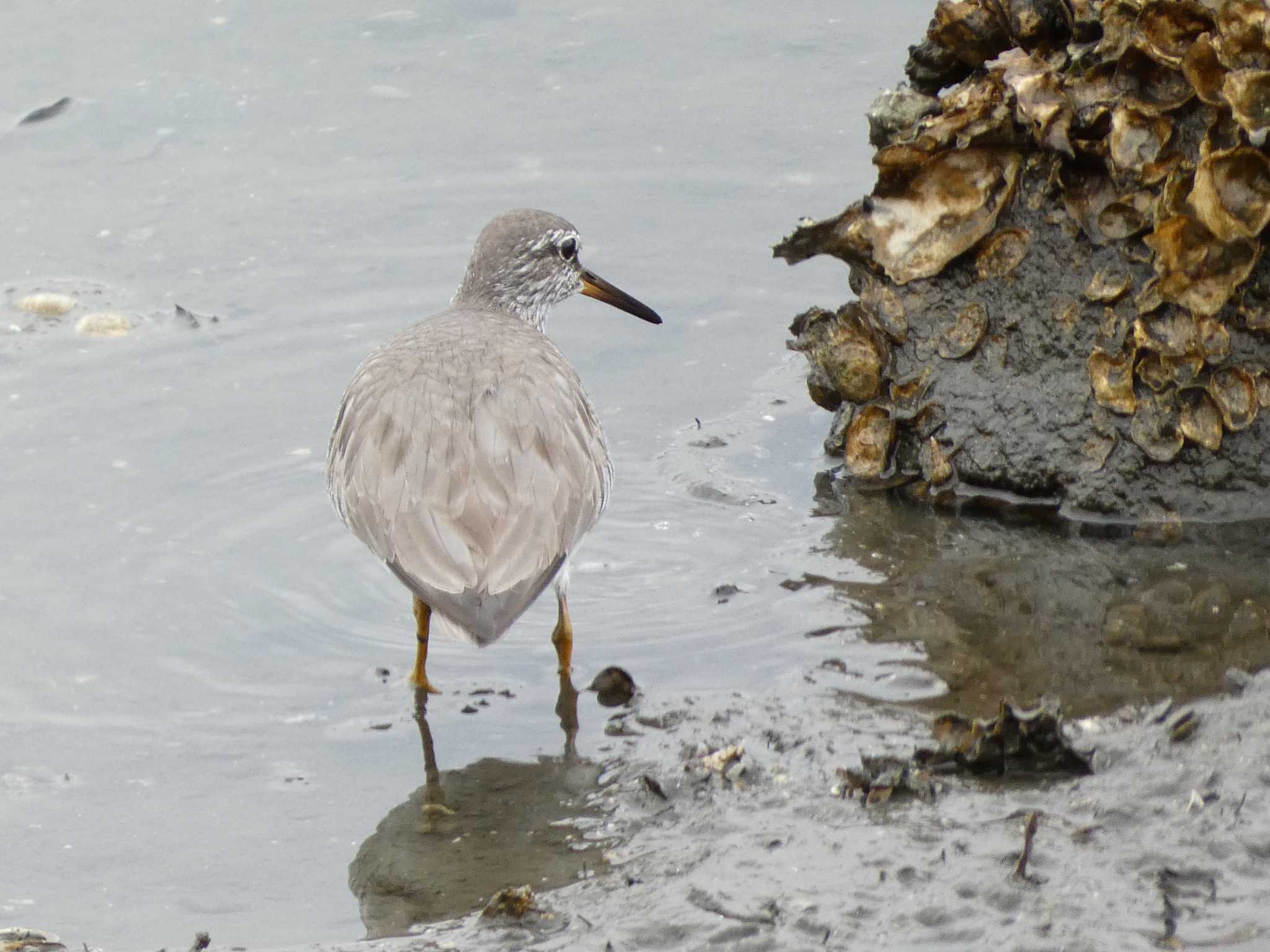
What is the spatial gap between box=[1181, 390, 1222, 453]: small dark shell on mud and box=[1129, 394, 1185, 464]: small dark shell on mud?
4cm

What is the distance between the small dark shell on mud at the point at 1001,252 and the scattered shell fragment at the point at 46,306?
14.4 ft

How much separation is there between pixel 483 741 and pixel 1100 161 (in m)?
2.94

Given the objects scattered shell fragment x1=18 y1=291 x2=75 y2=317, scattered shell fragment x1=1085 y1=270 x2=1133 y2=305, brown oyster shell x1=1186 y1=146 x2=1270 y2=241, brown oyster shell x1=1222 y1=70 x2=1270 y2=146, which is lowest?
scattered shell fragment x1=18 y1=291 x2=75 y2=317

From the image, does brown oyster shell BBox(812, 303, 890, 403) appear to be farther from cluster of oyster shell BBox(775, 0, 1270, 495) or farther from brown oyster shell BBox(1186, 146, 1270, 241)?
brown oyster shell BBox(1186, 146, 1270, 241)

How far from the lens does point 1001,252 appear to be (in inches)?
238

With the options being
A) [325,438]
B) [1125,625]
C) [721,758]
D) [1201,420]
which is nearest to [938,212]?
[1201,420]

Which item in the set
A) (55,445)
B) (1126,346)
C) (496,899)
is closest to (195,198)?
(55,445)

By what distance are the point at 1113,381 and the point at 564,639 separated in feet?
6.99

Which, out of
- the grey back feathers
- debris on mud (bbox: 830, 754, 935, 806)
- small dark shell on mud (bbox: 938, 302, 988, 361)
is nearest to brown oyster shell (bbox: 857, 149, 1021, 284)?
small dark shell on mud (bbox: 938, 302, 988, 361)

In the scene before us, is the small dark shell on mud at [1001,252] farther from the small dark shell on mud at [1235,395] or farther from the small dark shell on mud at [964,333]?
the small dark shell on mud at [1235,395]

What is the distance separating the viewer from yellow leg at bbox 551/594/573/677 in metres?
5.49

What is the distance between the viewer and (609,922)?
3965 millimetres

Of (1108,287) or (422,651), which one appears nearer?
(422,651)

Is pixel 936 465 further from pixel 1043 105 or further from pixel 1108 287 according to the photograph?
pixel 1043 105
